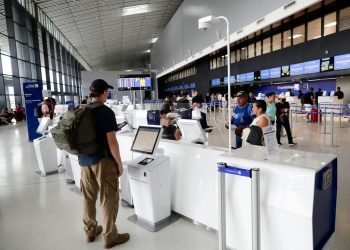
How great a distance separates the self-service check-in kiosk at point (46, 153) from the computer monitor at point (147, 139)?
9.26 feet

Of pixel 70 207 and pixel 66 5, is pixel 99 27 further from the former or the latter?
pixel 70 207

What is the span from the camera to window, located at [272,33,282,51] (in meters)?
13.0

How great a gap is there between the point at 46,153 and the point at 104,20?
16.6 m

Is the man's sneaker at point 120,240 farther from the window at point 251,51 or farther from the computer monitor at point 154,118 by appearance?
the window at point 251,51

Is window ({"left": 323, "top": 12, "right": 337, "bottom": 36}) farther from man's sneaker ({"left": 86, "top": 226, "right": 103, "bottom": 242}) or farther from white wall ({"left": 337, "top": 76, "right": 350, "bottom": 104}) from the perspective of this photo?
man's sneaker ({"left": 86, "top": 226, "right": 103, "bottom": 242})

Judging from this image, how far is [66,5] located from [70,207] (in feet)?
51.3

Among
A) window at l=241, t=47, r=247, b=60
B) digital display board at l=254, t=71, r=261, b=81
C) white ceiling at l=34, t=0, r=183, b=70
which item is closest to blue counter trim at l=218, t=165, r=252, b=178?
digital display board at l=254, t=71, r=261, b=81

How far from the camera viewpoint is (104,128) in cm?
236

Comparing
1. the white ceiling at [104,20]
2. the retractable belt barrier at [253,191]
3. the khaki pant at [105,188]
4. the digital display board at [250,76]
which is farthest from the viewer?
the white ceiling at [104,20]

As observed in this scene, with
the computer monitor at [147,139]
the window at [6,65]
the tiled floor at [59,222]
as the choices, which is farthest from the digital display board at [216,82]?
the computer monitor at [147,139]

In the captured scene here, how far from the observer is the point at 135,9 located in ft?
61.5

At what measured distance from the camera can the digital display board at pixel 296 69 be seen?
11.4 metres

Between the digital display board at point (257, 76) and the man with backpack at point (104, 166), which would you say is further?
the digital display board at point (257, 76)

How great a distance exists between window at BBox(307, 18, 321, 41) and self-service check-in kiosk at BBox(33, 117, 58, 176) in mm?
10315
